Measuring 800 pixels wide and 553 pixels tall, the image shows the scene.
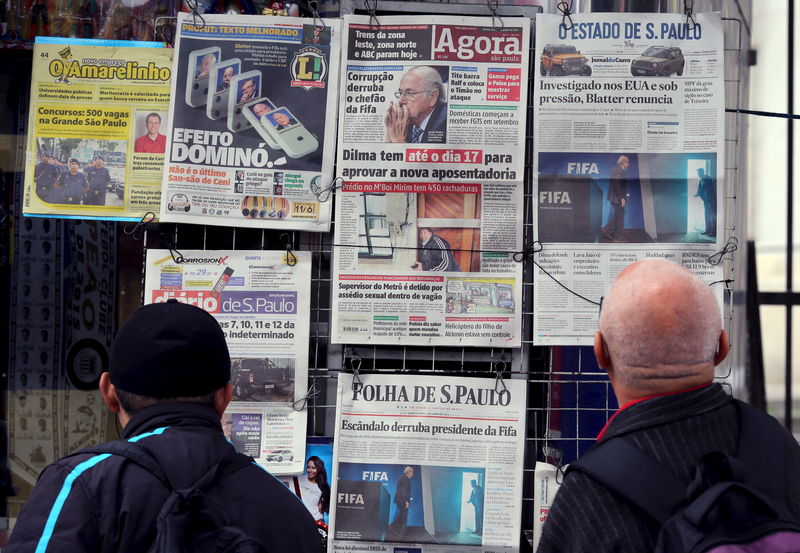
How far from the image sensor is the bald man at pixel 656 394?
1471 millimetres

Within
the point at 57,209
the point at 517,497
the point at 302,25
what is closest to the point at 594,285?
the point at 517,497

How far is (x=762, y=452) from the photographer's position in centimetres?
151

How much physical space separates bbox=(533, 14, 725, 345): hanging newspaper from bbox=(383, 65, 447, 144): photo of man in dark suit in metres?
0.29

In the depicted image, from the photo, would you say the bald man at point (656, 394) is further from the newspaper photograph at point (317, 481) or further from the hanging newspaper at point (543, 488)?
the newspaper photograph at point (317, 481)

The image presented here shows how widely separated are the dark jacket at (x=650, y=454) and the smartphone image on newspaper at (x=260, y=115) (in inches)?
55.9

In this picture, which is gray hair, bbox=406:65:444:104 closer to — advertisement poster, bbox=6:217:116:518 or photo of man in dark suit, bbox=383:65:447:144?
photo of man in dark suit, bbox=383:65:447:144

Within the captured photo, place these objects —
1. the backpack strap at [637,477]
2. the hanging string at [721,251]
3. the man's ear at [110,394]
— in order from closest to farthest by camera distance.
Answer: the backpack strap at [637,477] → the man's ear at [110,394] → the hanging string at [721,251]

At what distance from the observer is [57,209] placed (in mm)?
2605

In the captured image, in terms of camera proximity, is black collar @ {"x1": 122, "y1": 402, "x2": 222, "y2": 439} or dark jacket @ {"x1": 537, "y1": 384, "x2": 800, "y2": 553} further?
black collar @ {"x1": 122, "y1": 402, "x2": 222, "y2": 439}

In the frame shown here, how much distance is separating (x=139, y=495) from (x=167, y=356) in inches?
11.4

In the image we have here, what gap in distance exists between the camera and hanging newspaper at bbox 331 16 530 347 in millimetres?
2545

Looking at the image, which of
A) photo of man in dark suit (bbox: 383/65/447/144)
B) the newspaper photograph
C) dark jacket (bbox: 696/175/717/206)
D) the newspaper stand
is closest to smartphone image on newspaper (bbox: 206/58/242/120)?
the newspaper stand

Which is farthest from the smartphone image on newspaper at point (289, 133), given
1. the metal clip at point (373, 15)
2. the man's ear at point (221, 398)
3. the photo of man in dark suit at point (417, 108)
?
the man's ear at point (221, 398)

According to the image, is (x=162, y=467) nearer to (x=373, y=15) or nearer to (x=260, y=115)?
(x=260, y=115)
